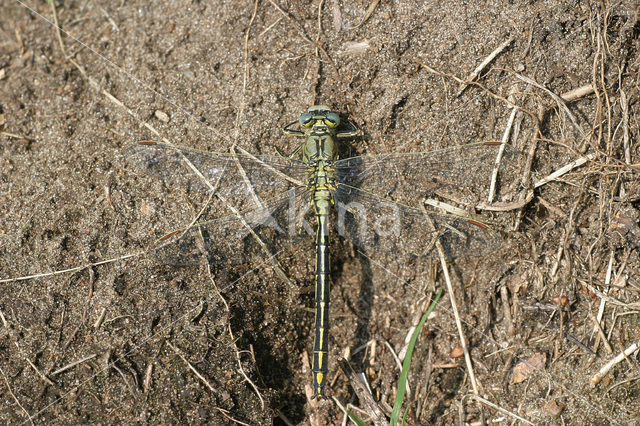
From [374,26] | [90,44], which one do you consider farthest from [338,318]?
[90,44]

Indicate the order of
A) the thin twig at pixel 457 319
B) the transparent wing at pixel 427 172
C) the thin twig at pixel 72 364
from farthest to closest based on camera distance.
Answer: the thin twig at pixel 457 319 → the transparent wing at pixel 427 172 → the thin twig at pixel 72 364

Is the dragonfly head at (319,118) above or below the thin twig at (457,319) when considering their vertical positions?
above

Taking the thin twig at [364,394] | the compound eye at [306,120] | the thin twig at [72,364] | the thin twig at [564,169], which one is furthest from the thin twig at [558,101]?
the thin twig at [72,364]

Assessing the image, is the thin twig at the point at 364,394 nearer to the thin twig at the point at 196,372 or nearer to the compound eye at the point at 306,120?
the thin twig at the point at 196,372

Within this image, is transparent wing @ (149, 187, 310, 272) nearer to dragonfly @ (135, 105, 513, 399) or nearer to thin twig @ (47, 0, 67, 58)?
dragonfly @ (135, 105, 513, 399)

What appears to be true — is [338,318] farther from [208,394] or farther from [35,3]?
[35,3]

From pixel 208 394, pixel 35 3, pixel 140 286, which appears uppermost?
pixel 35 3

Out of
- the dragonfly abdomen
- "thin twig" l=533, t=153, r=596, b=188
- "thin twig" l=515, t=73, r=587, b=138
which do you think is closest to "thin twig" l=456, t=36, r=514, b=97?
"thin twig" l=515, t=73, r=587, b=138
